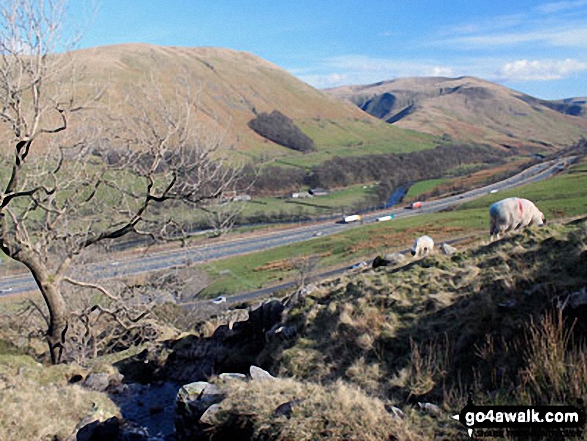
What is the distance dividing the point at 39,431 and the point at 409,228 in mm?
63502

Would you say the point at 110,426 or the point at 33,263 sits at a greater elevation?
the point at 33,263

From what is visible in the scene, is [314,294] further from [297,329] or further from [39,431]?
[39,431]

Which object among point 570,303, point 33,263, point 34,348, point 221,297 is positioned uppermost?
point 33,263

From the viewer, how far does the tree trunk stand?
1266 centimetres

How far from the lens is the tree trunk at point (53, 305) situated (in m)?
12.7

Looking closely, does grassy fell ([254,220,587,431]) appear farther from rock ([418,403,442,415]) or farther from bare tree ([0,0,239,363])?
bare tree ([0,0,239,363])

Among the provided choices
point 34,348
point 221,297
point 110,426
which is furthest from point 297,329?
point 221,297

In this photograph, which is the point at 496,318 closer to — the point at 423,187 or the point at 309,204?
the point at 309,204

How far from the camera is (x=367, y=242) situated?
6500cm

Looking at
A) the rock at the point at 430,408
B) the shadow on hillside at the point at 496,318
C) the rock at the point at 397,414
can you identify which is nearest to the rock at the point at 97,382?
the shadow on hillside at the point at 496,318

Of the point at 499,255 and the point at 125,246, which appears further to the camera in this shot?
the point at 125,246

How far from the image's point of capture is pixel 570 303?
27.5ft

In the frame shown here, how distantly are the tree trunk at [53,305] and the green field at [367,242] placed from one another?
37.9 meters

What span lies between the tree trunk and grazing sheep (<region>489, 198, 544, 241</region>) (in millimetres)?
13820
